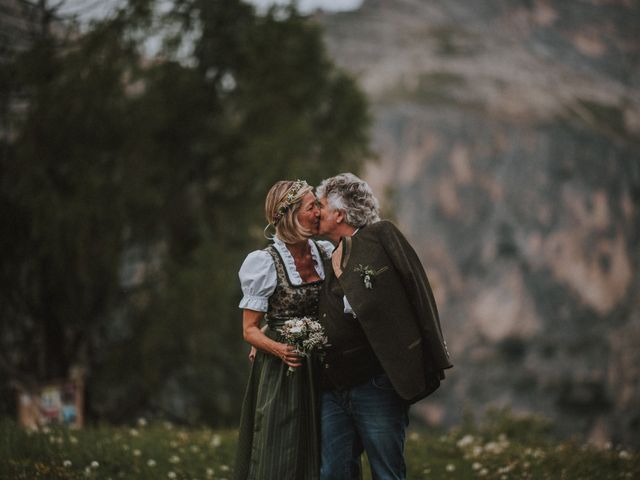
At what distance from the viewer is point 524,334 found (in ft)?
232

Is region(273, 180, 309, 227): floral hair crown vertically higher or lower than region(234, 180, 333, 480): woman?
higher

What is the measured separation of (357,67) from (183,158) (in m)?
73.3

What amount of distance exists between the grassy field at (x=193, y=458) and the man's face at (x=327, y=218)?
2.26 metres

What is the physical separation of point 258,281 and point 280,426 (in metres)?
0.76

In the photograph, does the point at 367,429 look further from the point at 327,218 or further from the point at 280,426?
the point at 327,218

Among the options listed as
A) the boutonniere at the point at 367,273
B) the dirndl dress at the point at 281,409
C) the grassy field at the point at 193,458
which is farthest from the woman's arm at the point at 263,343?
the grassy field at the point at 193,458

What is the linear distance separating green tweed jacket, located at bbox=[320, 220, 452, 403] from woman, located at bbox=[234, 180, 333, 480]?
1.15ft

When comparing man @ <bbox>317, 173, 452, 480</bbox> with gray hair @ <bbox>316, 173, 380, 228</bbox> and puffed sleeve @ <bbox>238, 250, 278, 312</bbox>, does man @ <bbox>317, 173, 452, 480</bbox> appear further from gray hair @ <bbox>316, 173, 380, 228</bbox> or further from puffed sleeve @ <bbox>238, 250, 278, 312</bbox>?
puffed sleeve @ <bbox>238, 250, 278, 312</bbox>

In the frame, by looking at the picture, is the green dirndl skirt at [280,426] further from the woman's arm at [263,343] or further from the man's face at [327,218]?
the man's face at [327,218]

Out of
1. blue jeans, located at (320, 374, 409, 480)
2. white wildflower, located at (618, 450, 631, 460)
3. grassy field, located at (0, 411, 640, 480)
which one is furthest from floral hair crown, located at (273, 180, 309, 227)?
white wildflower, located at (618, 450, 631, 460)

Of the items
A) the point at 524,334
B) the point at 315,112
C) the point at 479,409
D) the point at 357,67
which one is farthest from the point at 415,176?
the point at 315,112

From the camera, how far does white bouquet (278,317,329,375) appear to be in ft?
11.0

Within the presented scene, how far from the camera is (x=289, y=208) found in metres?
3.64

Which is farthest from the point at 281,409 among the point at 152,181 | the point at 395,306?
the point at 152,181
